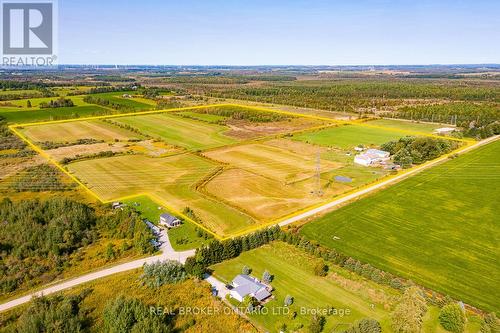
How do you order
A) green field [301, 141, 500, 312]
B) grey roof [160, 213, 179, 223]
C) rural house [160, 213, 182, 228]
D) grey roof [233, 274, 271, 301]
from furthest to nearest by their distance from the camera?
grey roof [160, 213, 179, 223] → rural house [160, 213, 182, 228] → green field [301, 141, 500, 312] → grey roof [233, 274, 271, 301]

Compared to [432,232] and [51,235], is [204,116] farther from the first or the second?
[432,232]

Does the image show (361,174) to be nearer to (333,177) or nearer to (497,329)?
(333,177)

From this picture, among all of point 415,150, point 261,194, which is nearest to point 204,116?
point 415,150

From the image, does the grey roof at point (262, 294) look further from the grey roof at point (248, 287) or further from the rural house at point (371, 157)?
the rural house at point (371, 157)

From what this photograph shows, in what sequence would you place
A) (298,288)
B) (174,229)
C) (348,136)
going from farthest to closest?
(348,136)
(174,229)
(298,288)

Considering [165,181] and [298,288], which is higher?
[165,181]

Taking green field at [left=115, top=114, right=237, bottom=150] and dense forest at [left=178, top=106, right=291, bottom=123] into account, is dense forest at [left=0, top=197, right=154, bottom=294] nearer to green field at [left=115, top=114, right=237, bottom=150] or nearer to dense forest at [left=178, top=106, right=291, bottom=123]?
green field at [left=115, top=114, right=237, bottom=150]

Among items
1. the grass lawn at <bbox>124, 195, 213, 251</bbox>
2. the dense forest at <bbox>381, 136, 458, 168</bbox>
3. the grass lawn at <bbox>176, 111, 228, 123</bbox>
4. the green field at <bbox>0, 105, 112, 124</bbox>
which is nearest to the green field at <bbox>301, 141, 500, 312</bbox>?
the dense forest at <bbox>381, 136, 458, 168</bbox>

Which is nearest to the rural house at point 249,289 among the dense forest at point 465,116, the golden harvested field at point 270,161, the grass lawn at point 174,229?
the grass lawn at point 174,229
